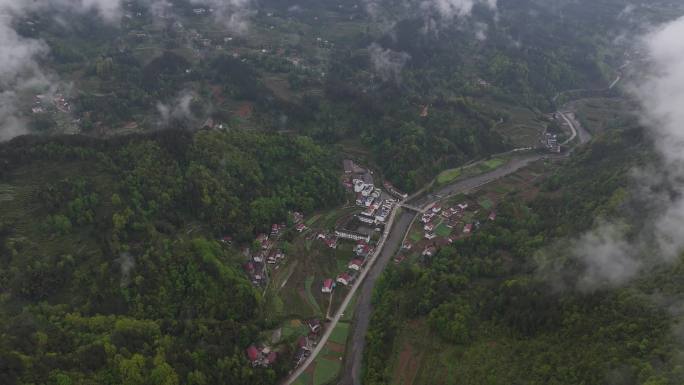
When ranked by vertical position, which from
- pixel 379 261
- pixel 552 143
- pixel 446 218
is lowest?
pixel 379 261

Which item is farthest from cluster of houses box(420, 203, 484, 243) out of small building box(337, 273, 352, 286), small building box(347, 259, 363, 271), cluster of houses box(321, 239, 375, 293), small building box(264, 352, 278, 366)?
small building box(264, 352, 278, 366)

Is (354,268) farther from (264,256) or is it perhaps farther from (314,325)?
(264,256)

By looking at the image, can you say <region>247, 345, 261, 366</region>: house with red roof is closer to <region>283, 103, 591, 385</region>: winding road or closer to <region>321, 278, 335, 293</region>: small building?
<region>283, 103, 591, 385</region>: winding road

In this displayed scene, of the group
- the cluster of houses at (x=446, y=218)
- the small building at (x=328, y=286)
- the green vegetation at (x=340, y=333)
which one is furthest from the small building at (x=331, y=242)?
the green vegetation at (x=340, y=333)

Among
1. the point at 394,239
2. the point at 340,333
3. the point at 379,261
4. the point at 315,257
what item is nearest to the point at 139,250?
the point at 315,257

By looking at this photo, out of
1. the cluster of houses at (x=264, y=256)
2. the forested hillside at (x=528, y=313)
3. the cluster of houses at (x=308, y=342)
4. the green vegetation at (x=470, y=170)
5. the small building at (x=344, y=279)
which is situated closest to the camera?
the forested hillside at (x=528, y=313)

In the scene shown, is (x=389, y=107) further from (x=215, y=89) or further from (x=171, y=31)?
(x=171, y=31)

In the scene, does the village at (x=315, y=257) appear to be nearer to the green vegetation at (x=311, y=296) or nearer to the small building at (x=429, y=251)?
the green vegetation at (x=311, y=296)

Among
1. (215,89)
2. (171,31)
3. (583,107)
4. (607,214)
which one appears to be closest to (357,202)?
(607,214)
